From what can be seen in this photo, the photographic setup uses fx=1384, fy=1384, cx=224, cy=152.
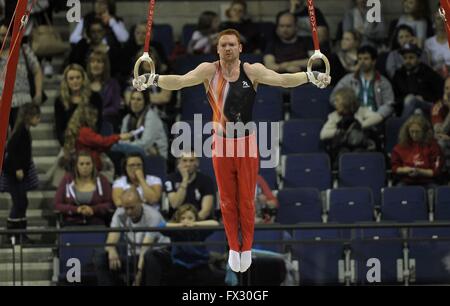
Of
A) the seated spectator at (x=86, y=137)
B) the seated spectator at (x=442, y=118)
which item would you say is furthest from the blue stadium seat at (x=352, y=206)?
the seated spectator at (x=86, y=137)

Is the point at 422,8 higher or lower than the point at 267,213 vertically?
higher

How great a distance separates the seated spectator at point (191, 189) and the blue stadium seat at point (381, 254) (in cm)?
169

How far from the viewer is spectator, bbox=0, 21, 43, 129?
15.4 m

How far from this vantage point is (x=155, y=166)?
14.8 metres

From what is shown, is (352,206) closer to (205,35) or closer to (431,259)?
(431,259)

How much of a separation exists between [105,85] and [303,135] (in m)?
2.26

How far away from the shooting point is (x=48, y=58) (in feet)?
53.8

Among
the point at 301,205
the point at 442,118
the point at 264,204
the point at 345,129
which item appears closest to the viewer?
the point at 264,204

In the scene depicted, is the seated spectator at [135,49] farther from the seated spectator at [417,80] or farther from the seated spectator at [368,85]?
the seated spectator at [417,80]

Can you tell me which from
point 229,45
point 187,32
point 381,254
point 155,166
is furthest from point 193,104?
point 229,45

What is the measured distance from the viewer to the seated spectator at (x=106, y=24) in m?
15.9

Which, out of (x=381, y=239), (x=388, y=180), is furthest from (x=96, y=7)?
(x=381, y=239)

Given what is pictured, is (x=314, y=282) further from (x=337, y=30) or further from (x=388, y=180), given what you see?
(x=337, y=30)
